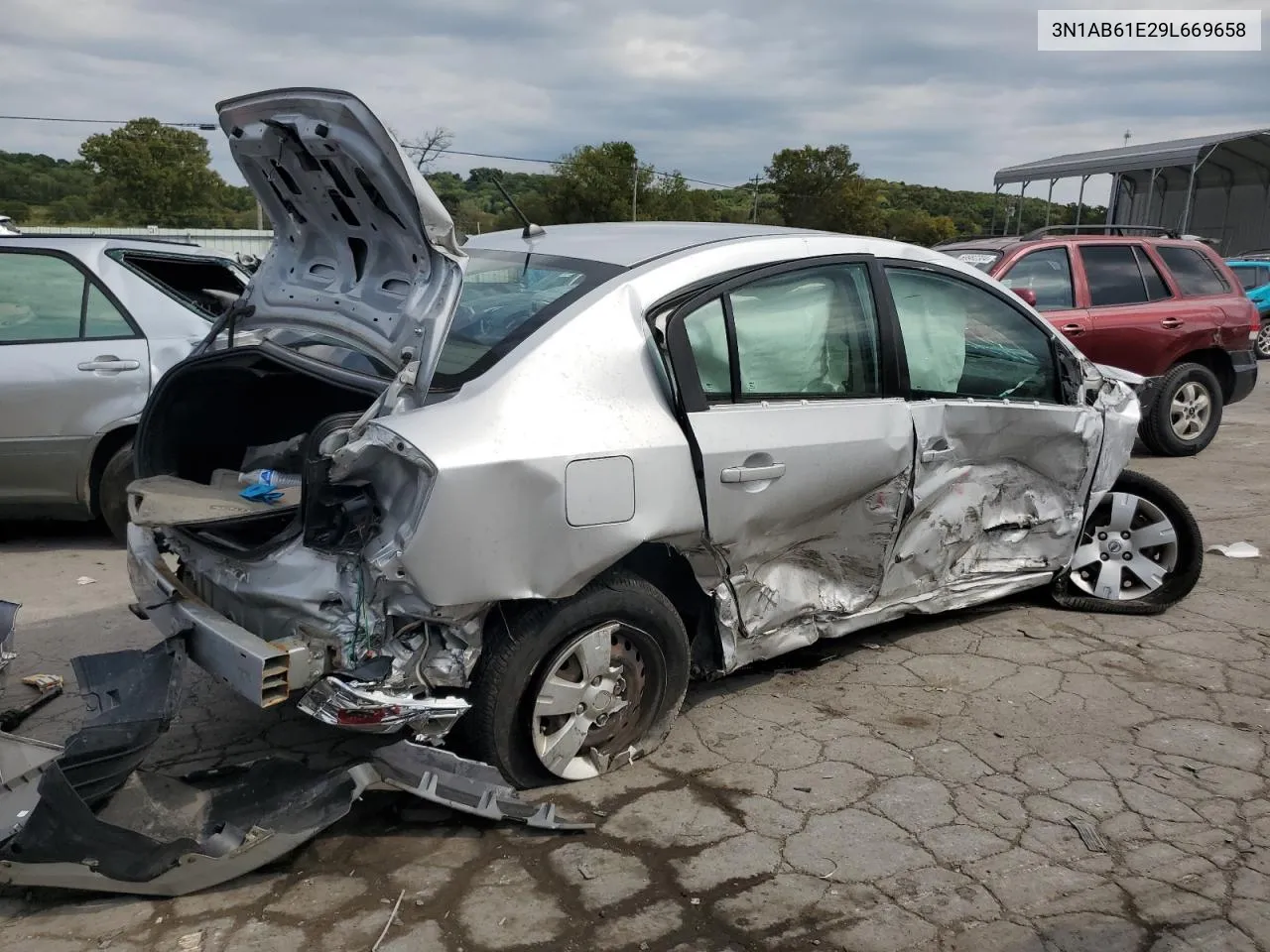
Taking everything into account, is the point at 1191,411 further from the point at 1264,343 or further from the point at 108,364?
the point at 1264,343

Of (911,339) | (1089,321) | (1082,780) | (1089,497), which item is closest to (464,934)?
(1082,780)

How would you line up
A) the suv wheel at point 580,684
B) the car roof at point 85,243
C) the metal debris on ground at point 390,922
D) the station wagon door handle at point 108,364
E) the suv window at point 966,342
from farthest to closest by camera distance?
the car roof at point 85,243 < the station wagon door handle at point 108,364 < the suv window at point 966,342 < the suv wheel at point 580,684 < the metal debris on ground at point 390,922

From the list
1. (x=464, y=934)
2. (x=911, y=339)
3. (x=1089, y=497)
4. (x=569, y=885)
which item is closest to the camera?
(x=464, y=934)

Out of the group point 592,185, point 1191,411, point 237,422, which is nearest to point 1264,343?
point 1191,411

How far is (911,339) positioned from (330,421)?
7.19 ft

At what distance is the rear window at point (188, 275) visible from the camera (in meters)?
6.13

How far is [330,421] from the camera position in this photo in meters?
3.03

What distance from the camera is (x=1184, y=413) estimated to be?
9180 millimetres

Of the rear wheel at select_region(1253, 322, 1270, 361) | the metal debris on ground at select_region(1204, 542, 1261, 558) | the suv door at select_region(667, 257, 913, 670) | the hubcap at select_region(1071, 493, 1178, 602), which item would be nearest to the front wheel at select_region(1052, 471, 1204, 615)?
the hubcap at select_region(1071, 493, 1178, 602)

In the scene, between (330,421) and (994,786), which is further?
(994,786)

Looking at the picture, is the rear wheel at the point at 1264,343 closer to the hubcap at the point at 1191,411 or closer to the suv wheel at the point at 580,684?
the hubcap at the point at 1191,411

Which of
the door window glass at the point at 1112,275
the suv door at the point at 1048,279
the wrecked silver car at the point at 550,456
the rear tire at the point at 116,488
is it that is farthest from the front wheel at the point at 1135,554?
the rear tire at the point at 116,488

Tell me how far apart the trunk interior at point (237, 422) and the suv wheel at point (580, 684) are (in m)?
0.81

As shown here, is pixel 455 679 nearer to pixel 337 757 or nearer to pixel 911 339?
pixel 337 757
